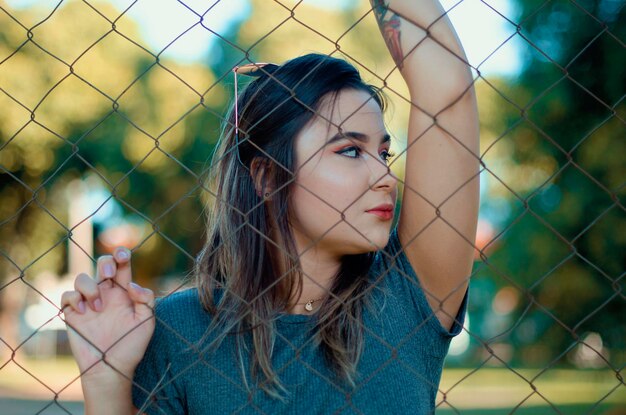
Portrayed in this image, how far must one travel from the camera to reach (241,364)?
1857mm

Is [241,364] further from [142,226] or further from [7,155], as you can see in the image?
[142,226]

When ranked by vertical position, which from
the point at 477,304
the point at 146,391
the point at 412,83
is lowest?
the point at 477,304

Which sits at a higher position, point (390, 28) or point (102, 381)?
point (390, 28)

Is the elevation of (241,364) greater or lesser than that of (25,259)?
greater

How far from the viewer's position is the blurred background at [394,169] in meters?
5.02

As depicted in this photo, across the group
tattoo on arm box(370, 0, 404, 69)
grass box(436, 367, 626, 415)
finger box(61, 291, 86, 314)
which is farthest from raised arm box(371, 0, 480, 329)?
grass box(436, 367, 626, 415)

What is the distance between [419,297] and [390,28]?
622 mm

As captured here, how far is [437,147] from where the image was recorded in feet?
Result: 6.00

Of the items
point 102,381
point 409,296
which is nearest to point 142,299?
point 102,381

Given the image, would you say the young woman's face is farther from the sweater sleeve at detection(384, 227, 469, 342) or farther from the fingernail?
the fingernail

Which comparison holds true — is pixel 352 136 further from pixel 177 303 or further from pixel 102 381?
pixel 102 381

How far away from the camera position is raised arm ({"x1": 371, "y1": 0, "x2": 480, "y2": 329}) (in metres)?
1.79

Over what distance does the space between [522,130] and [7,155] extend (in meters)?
10.3

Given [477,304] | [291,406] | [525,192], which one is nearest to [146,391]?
[291,406]
